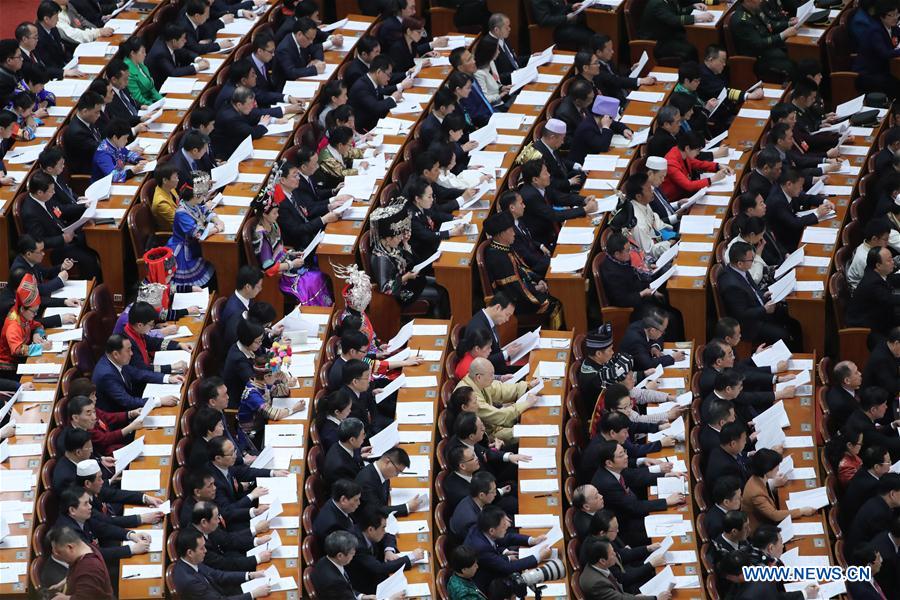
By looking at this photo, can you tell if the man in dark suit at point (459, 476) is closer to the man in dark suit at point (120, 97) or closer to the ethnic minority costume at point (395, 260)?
the ethnic minority costume at point (395, 260)

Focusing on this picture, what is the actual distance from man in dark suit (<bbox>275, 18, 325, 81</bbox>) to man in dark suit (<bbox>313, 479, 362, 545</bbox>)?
4392 millimetres

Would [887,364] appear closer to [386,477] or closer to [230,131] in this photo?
[386,477]

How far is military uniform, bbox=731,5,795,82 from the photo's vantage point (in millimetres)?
11867

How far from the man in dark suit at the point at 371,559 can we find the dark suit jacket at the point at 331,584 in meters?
0.22

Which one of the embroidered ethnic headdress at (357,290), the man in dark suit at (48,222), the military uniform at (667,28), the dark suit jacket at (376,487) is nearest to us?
the dark suit jacket at (376,487)

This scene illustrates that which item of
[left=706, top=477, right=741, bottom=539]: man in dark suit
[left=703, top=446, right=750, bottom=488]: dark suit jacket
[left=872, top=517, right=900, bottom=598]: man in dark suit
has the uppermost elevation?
[left=706, top=477, right=741, bottom=539]: man in dark suit

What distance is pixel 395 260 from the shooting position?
32.1 feet

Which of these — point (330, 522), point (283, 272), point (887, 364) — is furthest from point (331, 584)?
point (887, 364)

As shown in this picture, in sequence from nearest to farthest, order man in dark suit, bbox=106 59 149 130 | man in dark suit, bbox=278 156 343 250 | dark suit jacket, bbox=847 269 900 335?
dark suit jacket, bbox=847 269 900 335, man in dark suit, bbox=278 156 343 250, man in dark suit, bbox=106 59 149 130

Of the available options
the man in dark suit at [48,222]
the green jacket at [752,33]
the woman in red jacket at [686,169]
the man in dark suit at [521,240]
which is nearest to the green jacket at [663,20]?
the green jacket at [752,33]

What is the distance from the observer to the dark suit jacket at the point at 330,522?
307 inches

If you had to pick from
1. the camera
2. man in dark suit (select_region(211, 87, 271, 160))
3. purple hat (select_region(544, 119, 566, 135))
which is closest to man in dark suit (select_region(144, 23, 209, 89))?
man in dark suit (select_region(211, 87, 271, 160))

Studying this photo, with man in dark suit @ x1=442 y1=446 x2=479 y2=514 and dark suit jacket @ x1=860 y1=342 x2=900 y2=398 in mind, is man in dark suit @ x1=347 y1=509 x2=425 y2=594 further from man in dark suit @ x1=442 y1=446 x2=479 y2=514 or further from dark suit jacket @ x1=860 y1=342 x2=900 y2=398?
dark suit jacket @ x1=860 y1=342 x2=900 y2=398

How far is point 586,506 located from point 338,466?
4.19 feet
